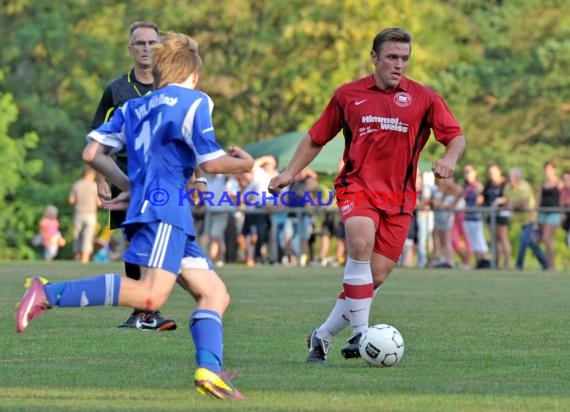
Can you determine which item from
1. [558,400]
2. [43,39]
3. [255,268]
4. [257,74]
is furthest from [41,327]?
[257,74]

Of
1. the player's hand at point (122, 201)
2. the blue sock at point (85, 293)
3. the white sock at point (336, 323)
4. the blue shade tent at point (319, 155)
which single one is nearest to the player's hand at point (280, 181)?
the white sock at point (336, 323)

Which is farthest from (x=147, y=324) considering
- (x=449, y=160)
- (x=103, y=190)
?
(x=449, y=160)

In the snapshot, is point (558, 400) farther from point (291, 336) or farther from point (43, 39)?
point (43, 39)

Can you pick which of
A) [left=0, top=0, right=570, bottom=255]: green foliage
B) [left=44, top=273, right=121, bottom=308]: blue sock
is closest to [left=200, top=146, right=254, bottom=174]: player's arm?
[left=44, top=273, right=121, bottom=308]: blue sock

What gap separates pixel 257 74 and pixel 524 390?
43541mm

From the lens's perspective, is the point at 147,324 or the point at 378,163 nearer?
the point at 378,163

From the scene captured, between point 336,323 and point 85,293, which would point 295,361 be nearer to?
point 336,323

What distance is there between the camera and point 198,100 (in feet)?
24.5

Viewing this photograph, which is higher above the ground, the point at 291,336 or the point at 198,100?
the point at 198,100

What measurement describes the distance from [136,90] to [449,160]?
3.25m

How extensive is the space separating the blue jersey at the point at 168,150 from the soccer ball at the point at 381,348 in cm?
197

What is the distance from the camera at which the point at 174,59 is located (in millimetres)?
7520

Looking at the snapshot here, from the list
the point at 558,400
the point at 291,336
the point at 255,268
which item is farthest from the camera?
the point at 255,268

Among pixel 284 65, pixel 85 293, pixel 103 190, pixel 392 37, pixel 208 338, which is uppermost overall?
pixel 284 65
